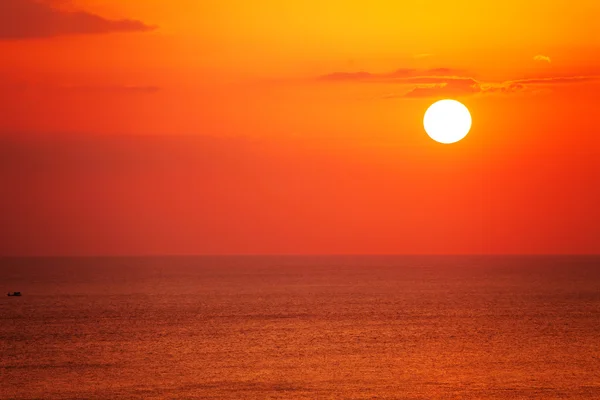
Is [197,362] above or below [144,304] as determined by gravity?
below

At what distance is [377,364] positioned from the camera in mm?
67688

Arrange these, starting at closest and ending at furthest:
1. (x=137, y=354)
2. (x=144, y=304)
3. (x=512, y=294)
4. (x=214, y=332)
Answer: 1. (x=137, y=354)
2. (x=214, y=332)
3. (x=144, y=304)
4. (x=512, y=294)

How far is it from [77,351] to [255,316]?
126ft

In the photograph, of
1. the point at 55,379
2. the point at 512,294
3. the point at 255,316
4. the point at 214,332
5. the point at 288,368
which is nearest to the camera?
the point at 55,379

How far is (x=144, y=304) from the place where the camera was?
137875 millimetres

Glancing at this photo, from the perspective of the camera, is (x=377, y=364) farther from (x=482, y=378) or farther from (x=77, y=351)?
(x=77, y=351)

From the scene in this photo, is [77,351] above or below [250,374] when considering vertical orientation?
above

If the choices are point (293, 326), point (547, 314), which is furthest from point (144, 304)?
point (547, 314)

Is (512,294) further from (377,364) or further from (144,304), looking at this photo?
(377,364)

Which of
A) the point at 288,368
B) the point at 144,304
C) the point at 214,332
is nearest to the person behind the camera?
the point at 288,368

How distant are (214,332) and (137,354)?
736 inches

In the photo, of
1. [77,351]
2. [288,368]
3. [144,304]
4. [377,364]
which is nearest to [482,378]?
[377,364]

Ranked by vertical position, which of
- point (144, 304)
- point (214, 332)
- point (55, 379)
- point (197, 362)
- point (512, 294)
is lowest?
point (55, 379)

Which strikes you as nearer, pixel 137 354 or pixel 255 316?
pixel 137 354
